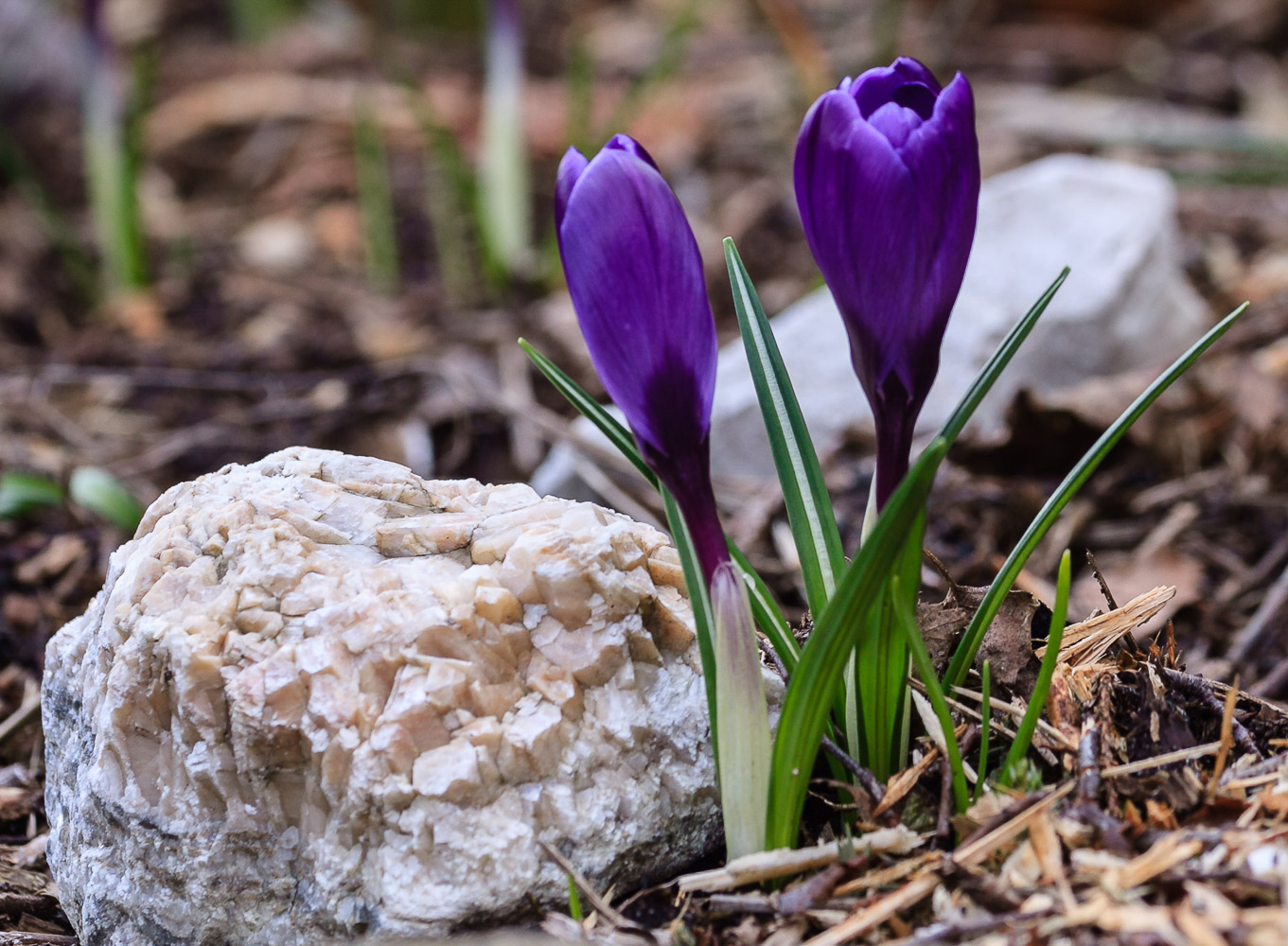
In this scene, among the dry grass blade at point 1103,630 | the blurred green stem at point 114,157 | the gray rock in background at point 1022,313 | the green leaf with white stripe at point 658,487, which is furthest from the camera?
the blurred green stem at point 114,157

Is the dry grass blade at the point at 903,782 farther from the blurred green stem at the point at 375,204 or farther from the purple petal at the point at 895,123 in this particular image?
the blurred green stem at the point at 375,204

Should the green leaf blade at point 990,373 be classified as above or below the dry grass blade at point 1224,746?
above

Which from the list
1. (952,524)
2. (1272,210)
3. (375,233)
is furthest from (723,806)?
(1272,210)

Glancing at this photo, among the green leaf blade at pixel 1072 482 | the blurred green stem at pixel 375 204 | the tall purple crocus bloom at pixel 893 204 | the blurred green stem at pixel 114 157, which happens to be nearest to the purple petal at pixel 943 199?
the tall purple crocus bloom at pixel 893 204

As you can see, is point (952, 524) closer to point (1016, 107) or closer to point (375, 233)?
point (375, 233)

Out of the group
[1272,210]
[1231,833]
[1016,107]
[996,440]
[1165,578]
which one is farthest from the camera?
[1016,107]

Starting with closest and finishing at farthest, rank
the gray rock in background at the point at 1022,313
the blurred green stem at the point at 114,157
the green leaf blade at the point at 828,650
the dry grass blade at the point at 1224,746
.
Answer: the green leaf blade at the point at 828,650
the dry grass blade at the point at 1224,746
the gray rock in background at the point at 1022,313
the blurred green stem at the point at 114,157

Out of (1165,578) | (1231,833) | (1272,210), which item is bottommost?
(1165,578)

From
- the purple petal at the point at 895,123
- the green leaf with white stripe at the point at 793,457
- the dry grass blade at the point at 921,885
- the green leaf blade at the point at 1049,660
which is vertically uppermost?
the purple petal at the point at 895,123

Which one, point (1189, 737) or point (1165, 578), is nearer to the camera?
point (1189, 737)
